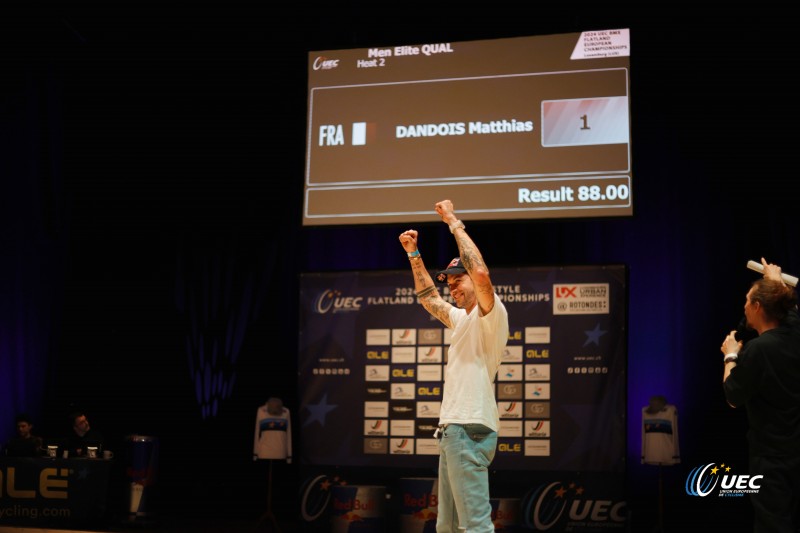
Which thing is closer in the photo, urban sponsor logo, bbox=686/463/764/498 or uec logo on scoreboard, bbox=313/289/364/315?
uec logo on scoreboard, bbox=313/289/364/315

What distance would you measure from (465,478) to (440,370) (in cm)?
293

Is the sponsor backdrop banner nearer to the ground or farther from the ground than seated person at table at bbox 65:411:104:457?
farther from the ground

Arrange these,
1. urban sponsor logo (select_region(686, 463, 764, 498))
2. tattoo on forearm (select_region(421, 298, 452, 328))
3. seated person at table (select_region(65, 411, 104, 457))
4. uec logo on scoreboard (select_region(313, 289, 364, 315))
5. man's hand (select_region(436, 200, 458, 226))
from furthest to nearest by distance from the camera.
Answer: seated person at table (select_region(65, 411, 104, 457))
urban sponsor logo (select_region(686, 463, 764, 498))
uec logo on scoreboard (select_region(313, 289, 364, 315))
tattoo on forearm (select_region(421, 298, 452, 328))
man's hand (select_region(436, 200, 458, 226))

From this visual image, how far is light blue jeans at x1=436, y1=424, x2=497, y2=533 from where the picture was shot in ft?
10.2

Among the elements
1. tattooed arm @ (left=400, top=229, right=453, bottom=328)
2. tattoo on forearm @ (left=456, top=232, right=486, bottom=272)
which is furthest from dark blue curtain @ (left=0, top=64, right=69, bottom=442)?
tattoo on forearm @ (left=456, top=232, right=486, bottom=272)

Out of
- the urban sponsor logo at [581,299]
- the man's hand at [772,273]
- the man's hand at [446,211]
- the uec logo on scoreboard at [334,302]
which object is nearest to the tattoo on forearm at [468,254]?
the man's hand at [446,211]

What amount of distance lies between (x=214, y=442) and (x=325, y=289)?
2.37 metres

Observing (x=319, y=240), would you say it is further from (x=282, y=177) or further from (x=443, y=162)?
(x=443, y=162)

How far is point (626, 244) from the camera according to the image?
7.38m

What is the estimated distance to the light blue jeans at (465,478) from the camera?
311 cm

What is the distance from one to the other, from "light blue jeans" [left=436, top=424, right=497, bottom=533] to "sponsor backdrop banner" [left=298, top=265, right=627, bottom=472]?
2.70 meters

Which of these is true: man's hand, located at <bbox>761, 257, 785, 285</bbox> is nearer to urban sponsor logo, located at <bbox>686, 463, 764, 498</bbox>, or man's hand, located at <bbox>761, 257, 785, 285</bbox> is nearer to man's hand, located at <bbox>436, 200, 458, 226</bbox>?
man's hand, located at <bbox>436, 200, 458, 226</bbox>

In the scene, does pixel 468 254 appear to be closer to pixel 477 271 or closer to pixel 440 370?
pixel 477 271

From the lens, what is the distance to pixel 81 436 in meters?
7.30
